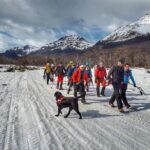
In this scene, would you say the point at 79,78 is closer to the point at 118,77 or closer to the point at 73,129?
the point at 118,77

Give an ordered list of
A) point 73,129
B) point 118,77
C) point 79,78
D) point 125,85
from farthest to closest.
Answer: point 79,78
point 125,85
point 118,77
point 73,129

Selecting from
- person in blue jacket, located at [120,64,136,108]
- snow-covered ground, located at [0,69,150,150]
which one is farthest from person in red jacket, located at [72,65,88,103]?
person in blue jacket, located at [120,64,136,108]

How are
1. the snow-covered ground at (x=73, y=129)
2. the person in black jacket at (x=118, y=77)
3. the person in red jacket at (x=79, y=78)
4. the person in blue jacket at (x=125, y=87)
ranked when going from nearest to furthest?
the snow-covered ground at (x=73, y=129) < the person in black jacket at (x=118, y=77) < the person in blue jacket at (x=125, y=87) < the person in red jacket at (x=79, y=78)

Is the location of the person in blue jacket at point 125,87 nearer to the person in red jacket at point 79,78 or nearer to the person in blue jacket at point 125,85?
the person in blue jacket at point 125,85

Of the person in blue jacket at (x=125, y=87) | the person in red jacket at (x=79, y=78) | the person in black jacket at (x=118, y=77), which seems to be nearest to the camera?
the person in black jacket at (x=118, y=77)

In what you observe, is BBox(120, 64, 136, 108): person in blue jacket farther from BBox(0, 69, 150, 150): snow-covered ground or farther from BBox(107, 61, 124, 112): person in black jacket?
BBox(0, 69, 150, 150): snow-covered ground

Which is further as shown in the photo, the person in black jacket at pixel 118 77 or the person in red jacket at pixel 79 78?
the person in red jacket at pixel 79 78

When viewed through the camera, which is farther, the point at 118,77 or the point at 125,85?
the point at 125,85

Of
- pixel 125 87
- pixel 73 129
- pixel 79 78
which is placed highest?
pixel 79 78

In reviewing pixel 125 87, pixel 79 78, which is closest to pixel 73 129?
pixel 125 87

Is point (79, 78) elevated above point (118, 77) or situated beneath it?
situated beneath

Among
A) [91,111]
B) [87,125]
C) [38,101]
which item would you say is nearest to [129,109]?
[91,111]

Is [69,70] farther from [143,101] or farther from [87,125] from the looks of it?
[87,125]

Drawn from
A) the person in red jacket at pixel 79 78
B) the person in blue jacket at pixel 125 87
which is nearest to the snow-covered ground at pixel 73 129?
the person in blue jacket at pixel 125 87
